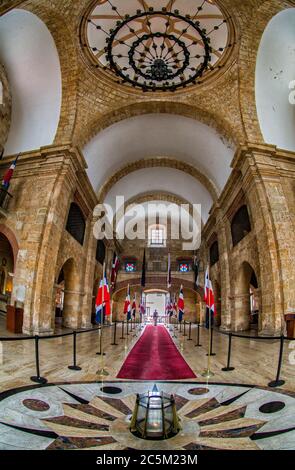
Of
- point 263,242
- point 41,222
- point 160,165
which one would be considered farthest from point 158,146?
point 263,242

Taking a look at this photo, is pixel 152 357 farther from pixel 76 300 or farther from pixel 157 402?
pixel 76 300

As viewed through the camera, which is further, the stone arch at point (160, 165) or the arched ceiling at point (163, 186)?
the arched ceiling at point (163, 186)

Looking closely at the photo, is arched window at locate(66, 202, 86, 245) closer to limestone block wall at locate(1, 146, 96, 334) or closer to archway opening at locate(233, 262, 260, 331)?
limestone block wall at locate(1, 146, 96, 334)

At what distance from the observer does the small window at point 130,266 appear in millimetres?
24766

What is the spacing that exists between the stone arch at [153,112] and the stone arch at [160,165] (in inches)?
161

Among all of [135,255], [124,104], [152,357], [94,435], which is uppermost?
[124,104]

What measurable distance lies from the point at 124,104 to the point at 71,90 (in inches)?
91.9

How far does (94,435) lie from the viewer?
2.33 meters

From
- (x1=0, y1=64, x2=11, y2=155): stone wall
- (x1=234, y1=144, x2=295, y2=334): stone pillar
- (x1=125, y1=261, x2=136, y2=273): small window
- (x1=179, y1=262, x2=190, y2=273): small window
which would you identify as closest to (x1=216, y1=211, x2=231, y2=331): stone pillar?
(x1=234, y1=144, x2=295, y2=334): stone pillar

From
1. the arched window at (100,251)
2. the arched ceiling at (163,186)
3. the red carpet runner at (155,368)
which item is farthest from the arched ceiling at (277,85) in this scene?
the arched window at (100,251)

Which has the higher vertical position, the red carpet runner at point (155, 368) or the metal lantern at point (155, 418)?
the metal lantern at point (155, 418)

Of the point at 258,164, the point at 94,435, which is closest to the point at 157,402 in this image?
the point at 94,435

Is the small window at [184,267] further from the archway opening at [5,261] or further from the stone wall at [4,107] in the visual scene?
the stone wall at [4,107]

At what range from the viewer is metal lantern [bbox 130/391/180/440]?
7.36 feet
